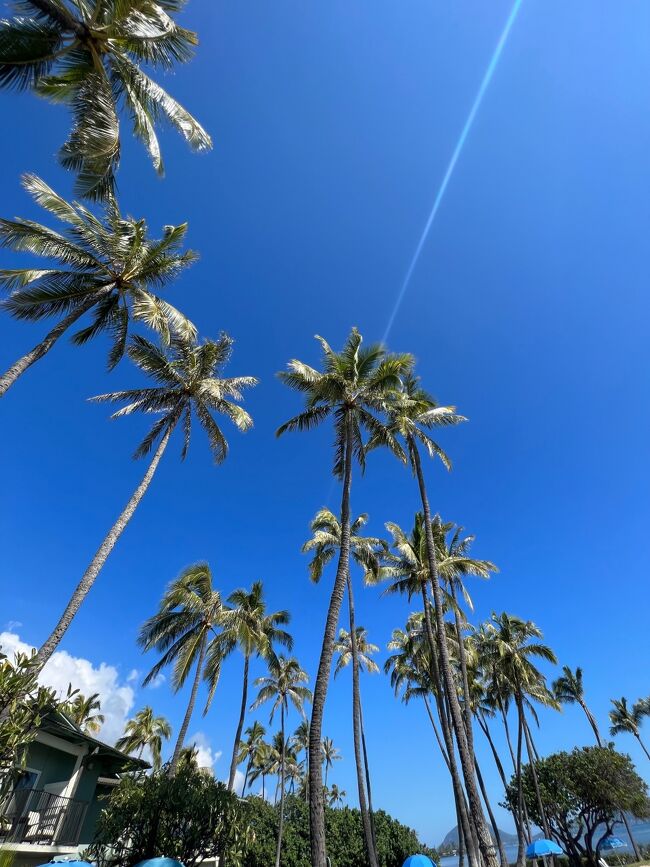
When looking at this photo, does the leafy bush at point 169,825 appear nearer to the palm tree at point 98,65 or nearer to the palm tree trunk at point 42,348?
the palm tree trunk at point 42,348

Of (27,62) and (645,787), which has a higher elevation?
(27,62)

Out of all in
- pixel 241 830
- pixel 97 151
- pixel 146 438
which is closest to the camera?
pixel 97 151

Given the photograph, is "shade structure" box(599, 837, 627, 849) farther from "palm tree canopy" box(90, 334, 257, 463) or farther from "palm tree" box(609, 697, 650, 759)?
"palm tree canopy" box(90, 334, 257, 463)

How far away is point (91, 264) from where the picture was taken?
12.7 metres

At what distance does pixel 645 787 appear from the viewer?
32281 mm

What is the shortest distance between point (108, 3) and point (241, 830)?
21.6 m

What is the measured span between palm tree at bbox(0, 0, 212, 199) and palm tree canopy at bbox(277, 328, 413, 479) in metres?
7.80

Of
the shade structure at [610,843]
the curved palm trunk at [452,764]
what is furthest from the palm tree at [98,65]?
the shade structure at [610,843]

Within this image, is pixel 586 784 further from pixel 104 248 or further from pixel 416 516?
pixel 104 248

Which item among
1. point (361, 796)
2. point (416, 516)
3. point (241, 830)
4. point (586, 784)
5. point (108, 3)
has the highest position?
point (416, 516)

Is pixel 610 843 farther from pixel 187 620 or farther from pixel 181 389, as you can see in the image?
pixel 181 389

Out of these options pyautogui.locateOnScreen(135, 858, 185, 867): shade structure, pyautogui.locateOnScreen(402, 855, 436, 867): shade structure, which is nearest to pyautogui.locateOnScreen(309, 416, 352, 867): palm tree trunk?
pyautogui.locateOnScreen(135, 858, 185, 867): shade structure

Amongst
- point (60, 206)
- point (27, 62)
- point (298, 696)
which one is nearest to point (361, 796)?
point (298, 696)

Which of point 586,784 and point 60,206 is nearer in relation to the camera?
point 60,206
